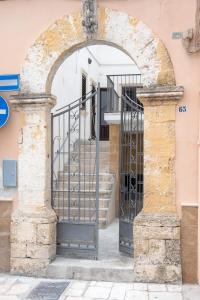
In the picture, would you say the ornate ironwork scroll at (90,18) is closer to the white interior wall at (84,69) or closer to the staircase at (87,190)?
the staircase at (87,190)

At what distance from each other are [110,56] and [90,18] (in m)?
11.3

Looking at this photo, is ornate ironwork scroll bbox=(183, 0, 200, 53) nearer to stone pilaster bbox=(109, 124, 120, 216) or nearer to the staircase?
the staircase

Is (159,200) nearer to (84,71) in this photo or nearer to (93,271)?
(93,271)

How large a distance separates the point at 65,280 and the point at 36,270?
49cm

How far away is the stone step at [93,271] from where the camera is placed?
605cm

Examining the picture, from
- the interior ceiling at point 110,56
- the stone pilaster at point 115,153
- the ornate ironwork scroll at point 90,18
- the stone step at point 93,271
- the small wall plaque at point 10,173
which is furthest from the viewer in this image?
the interior ceiling at point 110,56

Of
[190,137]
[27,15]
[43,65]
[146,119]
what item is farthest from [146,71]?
[27,15]

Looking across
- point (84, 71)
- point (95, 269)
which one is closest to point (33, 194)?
point (95, 269)

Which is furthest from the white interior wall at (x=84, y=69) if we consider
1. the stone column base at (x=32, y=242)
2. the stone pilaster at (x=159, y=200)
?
the stone pilaster at (x=159, y=200)

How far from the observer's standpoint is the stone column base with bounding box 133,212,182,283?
5.91 meters

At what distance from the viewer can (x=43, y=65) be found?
6.33 metres

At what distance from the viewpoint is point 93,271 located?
613cm

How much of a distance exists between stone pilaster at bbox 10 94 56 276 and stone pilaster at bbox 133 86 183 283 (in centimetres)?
138

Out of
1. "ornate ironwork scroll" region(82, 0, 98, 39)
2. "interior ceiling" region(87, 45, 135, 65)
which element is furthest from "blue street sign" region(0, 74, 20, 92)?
"interior ceiling" region(87, 45, 135, 65)
